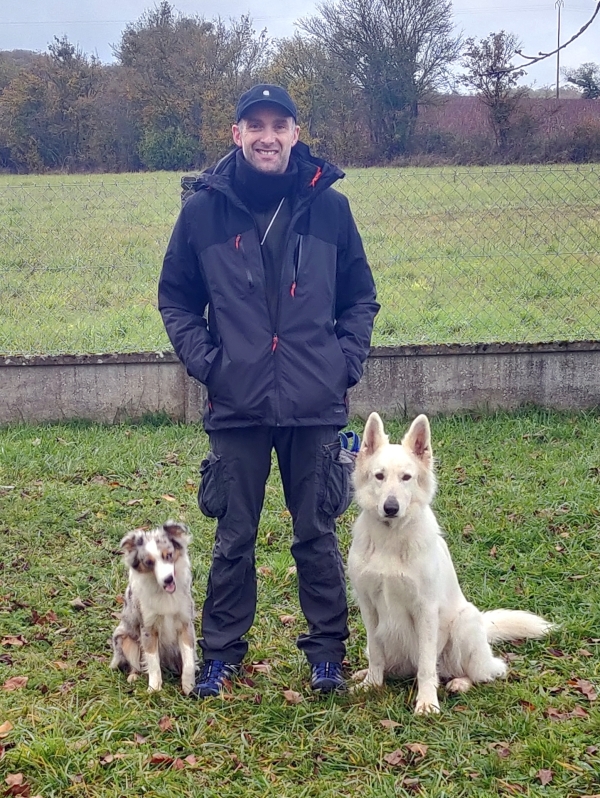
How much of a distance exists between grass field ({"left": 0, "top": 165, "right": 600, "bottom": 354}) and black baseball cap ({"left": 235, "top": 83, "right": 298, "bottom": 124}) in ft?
13.1

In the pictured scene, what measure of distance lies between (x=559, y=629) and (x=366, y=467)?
4.39ft

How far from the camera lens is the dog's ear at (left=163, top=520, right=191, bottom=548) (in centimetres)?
360

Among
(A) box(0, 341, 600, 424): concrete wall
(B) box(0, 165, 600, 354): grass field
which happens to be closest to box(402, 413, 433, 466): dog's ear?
(A) box(0, 341, 600, 424): concrete wall

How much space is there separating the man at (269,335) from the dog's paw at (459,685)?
47 cm

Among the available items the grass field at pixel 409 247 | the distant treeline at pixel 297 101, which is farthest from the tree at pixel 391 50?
the grass field at pixel 409 247

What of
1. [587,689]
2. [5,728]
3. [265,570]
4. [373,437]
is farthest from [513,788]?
[265,570]

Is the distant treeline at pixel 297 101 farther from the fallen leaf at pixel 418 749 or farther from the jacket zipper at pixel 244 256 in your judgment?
the fallen leaf at pixel 418 749

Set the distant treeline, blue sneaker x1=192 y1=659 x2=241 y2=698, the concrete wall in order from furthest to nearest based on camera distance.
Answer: the distant treeline, the concrete wall, blue sneaker x1=192 y1=659 x2=241 y2=698

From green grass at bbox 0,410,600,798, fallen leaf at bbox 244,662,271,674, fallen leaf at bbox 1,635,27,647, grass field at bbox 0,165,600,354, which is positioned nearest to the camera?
green grass at bbox 0,410,600,798

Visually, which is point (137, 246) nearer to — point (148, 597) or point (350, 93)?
point (350, 93)

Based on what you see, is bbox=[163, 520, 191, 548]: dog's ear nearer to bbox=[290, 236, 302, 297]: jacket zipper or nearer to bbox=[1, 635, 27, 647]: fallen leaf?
bbox=[1, 635, 27, 647]: fallen leaf

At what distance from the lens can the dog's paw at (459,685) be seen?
3473mm

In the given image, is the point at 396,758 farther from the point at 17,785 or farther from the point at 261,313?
the point at 261,313

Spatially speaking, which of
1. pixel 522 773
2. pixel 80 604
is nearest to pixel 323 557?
pixel 522 773
